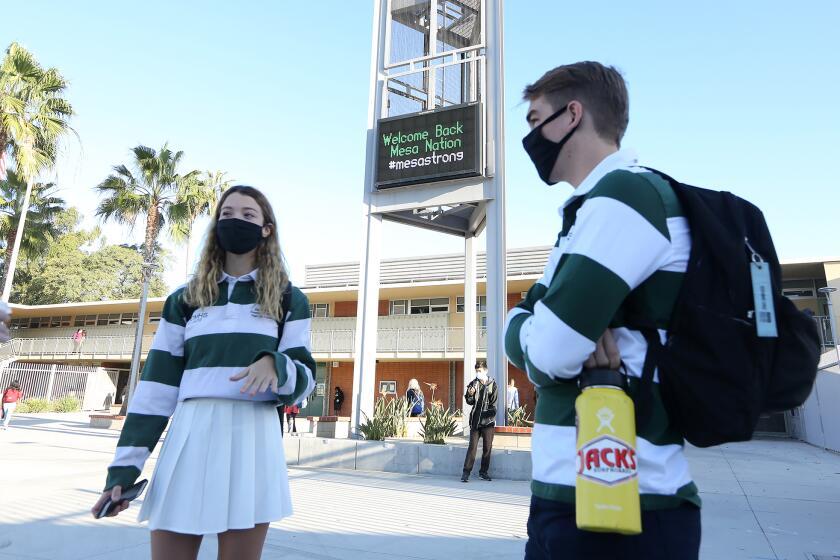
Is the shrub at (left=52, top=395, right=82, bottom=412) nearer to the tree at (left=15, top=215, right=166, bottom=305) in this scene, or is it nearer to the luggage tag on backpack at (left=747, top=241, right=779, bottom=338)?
the tree at (left=15, top=215, right=166, bottom=305)

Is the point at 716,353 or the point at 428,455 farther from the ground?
the point at 716,353

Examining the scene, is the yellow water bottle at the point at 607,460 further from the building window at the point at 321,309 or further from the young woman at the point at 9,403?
the building window at the point at 321,309

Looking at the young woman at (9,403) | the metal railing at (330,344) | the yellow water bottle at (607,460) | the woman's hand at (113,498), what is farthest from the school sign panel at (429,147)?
the young woman at (9,403)

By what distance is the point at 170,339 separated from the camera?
2.30m

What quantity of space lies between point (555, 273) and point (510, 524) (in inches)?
197

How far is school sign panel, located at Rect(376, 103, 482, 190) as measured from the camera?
1190 centimetres

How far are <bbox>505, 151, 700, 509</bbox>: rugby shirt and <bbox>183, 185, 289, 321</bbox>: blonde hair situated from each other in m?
1.38

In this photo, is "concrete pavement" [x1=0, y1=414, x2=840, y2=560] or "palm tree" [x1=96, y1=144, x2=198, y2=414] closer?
"concrete pavement" [x1=0, y1=414, x2=840, y2=560]

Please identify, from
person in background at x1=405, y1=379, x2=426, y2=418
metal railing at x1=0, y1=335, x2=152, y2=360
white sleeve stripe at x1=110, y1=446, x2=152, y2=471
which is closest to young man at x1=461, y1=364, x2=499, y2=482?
white sleeve stripe at x1=110, y1=446, x2=152, y2=471

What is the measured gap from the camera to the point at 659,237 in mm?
1178

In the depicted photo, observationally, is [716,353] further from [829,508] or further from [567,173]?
[829,508]

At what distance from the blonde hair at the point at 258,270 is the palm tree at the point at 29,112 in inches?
690

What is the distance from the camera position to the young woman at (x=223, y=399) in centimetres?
201

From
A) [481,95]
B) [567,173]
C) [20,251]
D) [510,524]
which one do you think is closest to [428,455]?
Answer: [510,524]
